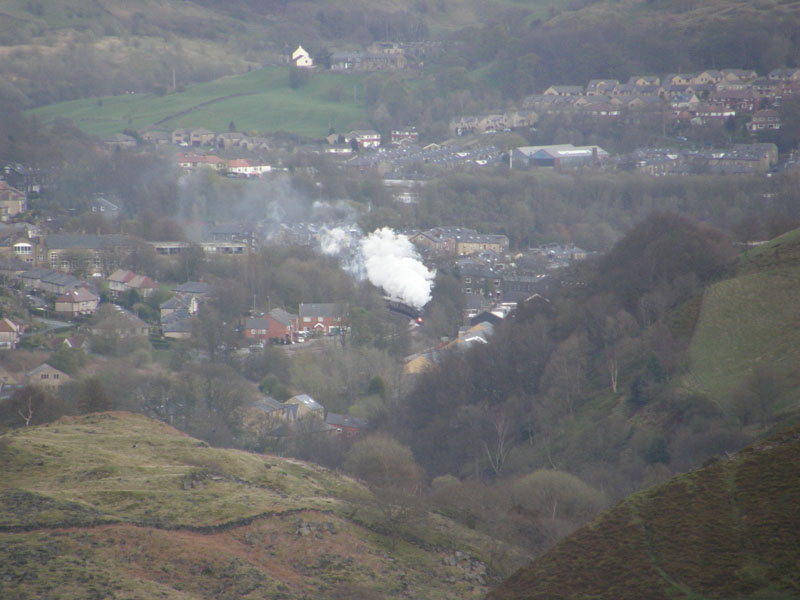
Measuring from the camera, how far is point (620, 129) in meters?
72.1

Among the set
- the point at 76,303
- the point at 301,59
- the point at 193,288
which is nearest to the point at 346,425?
the point at 76,303

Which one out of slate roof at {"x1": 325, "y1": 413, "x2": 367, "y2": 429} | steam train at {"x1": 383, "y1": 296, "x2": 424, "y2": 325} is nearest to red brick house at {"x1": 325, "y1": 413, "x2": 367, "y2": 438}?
slate roof at {"x1": 325, "y1": 413, "x2": 367, "y2": 429}

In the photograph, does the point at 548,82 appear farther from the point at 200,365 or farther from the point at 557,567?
the point at 557,567

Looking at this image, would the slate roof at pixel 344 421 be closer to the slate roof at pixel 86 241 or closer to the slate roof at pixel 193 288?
the slate roof at pixel 193 288

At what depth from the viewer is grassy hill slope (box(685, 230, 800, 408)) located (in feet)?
76.3

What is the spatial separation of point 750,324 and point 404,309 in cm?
2269

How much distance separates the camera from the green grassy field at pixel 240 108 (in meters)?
82.7

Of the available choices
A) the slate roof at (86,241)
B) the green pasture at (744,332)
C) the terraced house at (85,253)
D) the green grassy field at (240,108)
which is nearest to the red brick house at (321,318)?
the terraced house at (85,253)

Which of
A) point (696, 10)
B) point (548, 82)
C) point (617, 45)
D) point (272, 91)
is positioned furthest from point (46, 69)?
point (696, 10)

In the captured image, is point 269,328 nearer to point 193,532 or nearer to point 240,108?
point 193,532

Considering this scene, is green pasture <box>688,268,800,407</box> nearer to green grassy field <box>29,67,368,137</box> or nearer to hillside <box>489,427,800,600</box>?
hillside <box>489,427,800,600</box>

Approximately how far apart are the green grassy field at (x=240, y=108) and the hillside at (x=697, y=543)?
6964 centimetres

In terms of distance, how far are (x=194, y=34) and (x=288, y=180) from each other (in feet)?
157

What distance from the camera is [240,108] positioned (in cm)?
8725
